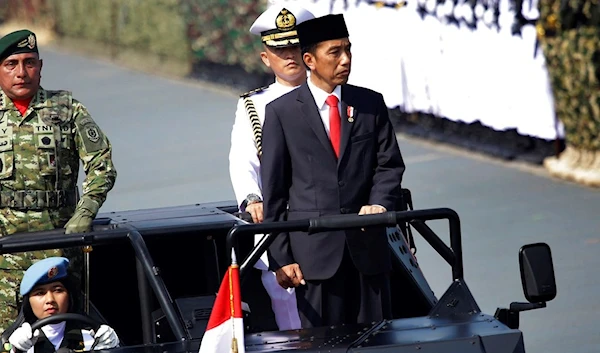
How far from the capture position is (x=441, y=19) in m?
14.1

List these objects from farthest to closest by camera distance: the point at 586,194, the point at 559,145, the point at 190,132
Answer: the point at 190,132 < the point at 559,145 < the point at 586,194

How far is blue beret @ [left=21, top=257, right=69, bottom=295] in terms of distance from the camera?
5.39m

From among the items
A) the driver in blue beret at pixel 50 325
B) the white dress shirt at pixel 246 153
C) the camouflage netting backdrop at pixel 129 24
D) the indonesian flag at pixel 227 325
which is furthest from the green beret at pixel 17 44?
the camouflage netting backdrop at pixel 129 24

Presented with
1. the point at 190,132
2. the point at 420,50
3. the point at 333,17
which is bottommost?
the point at 190,132

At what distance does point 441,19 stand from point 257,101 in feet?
25.1

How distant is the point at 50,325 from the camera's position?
5348mm

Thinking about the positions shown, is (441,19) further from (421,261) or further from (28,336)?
(28,336)

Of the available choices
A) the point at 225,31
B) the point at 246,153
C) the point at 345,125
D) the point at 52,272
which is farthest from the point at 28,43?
the point at 225,31

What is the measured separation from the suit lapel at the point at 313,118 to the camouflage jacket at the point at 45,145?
1.02m

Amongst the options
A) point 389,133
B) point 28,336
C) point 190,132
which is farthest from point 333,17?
point 190,132

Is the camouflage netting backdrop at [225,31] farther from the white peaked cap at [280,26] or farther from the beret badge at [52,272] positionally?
the beret badge at [52,272]

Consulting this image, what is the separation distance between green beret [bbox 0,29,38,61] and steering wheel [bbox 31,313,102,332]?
136cm

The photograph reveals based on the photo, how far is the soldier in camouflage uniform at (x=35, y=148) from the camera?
20.2 feet

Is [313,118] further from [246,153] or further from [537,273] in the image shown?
[537,273]
